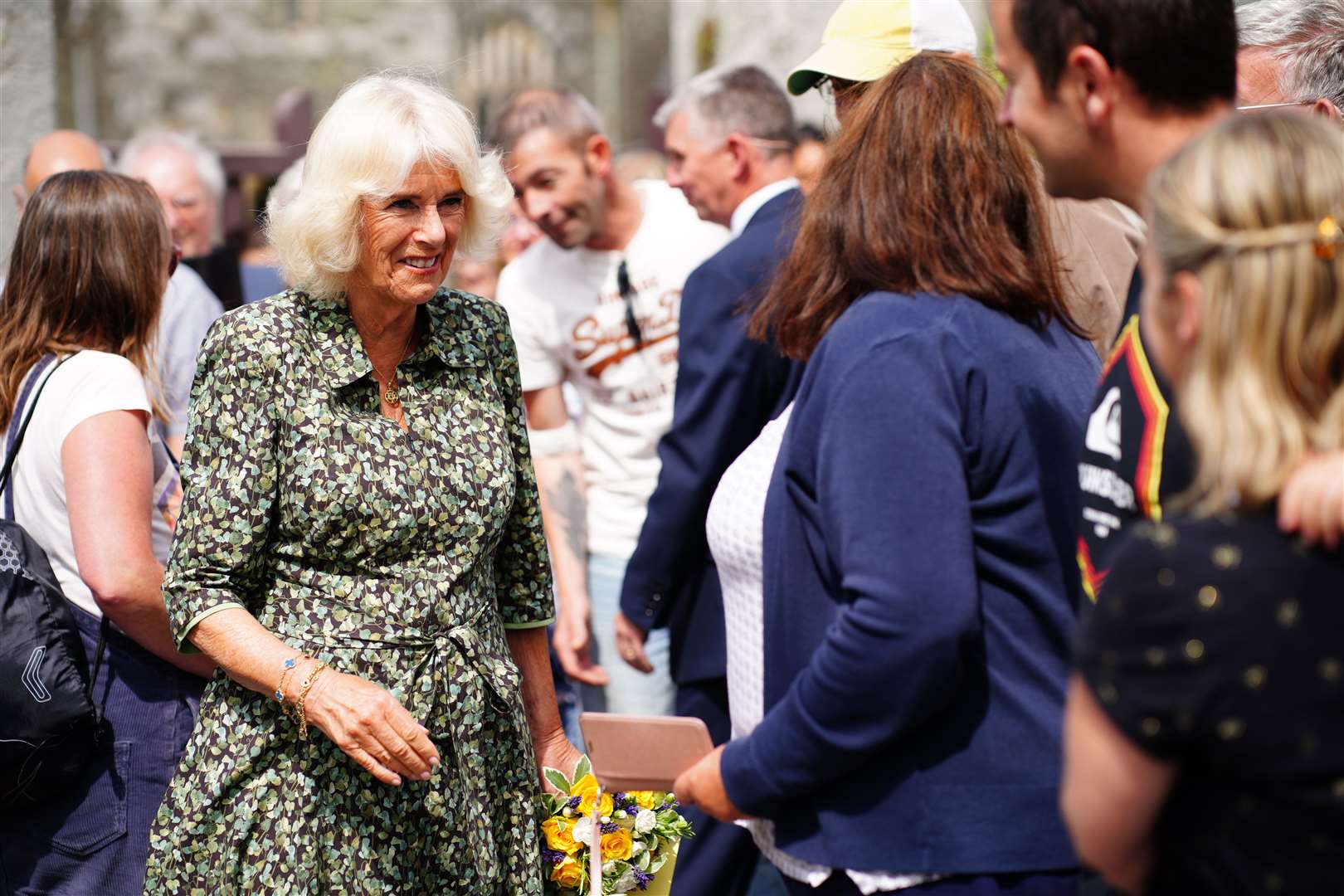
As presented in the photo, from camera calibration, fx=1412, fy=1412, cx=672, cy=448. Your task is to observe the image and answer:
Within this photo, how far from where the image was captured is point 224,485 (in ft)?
7.41

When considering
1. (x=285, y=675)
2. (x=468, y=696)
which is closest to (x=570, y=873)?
(x=468, y=696)

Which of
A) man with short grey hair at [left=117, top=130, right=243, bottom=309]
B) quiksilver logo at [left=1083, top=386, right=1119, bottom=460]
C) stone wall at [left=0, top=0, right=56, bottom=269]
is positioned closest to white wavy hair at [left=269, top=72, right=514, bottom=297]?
quiksilver logo at [left=1083, top=386, right=1119, bottom=460]

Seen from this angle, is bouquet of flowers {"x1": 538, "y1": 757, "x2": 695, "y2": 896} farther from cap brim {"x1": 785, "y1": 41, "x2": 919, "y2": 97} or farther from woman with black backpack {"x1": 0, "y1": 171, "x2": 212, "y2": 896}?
cap brim {"x1": 785, "y1": 41, "x2": 919, "y2": 97}

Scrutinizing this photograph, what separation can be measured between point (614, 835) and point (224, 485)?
0.91 m

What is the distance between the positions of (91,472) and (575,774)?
1.04m

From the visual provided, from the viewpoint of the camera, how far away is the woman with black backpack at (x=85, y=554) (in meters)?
2.55

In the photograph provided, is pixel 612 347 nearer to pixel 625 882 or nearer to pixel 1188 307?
pixel 625 882

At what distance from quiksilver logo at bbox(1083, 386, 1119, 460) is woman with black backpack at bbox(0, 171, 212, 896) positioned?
1.73m

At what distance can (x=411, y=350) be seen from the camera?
253 cm

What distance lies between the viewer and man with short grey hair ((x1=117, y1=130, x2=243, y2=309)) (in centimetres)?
598

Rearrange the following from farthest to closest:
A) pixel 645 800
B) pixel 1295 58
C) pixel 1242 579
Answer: pixel 1295 58 < pixel 645 800 < pixel 1242 579

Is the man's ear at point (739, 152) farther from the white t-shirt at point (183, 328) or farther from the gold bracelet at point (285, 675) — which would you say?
the gold bracelet at point (285, 675)

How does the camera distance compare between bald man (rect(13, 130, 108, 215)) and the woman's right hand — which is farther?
bald man (rect(13, 130, 108, 215))

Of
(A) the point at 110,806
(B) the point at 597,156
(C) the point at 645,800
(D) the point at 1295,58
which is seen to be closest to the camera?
(C) the point at 645,800
